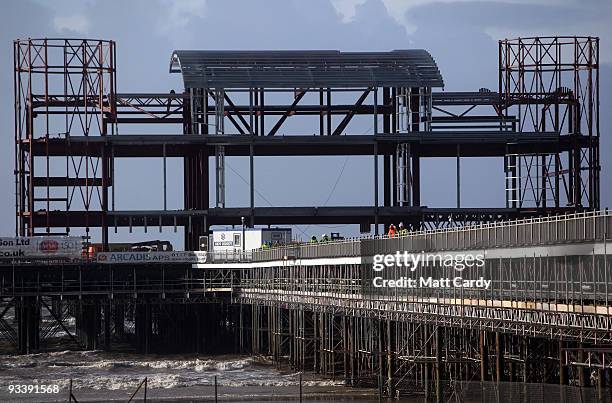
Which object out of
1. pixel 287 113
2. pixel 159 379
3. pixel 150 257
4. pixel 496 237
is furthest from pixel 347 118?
pixel 496 237

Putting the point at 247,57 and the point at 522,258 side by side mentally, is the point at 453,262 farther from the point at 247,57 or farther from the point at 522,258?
the point at 247,57

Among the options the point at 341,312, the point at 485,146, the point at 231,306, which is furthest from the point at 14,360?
the point at 485,146

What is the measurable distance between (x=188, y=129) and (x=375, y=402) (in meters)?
68.6

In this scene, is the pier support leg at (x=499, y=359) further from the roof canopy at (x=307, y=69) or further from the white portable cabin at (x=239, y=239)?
the roof canopy at (x=307, y=69)

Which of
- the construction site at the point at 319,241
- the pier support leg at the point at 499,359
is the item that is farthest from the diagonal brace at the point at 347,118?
the pier support leg at the point at 499,359

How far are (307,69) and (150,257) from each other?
78.8 feet

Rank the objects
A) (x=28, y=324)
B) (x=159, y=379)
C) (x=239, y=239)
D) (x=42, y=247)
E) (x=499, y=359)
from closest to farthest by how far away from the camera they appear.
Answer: (x=499, y=359)
(x=159, y=379)
(x=28, y=324)
(x=42, y=247)
(x=239, y=239)

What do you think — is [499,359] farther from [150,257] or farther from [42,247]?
[42,247]

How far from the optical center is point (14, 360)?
318 ft

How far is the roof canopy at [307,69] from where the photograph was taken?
122 metres

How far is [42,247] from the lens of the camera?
113 metres

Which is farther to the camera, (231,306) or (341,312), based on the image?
(231,306)

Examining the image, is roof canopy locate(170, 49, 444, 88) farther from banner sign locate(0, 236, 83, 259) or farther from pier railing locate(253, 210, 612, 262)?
pier railing locate(253, 210, 612, 262)

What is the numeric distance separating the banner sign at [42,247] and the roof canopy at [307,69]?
16.8 metres
